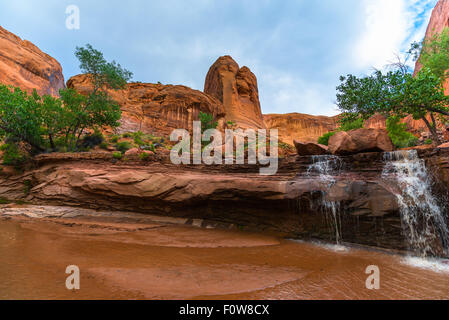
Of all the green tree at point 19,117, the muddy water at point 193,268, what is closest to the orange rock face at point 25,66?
the green tree at point 19,117

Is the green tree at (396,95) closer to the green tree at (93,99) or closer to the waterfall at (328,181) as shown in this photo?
the waterfall at (328,181)

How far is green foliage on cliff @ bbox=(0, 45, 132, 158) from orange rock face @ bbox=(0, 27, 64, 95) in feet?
40.2

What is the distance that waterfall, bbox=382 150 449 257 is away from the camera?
5871 mm

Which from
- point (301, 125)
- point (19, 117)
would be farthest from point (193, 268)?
point (301, 125)

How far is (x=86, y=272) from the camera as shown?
136 inches

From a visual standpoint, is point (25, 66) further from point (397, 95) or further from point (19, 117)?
point (397, 95)

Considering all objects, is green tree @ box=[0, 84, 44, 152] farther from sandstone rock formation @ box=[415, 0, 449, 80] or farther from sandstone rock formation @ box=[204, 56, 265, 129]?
sandstone rock formation @ box=[415, 0, 449, 80]

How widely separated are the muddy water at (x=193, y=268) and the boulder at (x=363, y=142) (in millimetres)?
4214

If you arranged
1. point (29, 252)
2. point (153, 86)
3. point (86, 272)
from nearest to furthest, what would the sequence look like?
point (86, 272), point (29, 252), point (153, 86)

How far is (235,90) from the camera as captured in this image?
138ft

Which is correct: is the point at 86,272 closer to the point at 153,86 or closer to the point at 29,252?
the point at 29,252

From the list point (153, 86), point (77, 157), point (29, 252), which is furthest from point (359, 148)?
point (153, 86)

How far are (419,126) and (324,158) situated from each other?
72.6 ft

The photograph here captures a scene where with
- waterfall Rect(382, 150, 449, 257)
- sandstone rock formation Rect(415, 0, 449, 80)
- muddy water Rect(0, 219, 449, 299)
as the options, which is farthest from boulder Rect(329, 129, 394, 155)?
sandstone rock formation Rect(415, 0, 449, 80)
